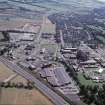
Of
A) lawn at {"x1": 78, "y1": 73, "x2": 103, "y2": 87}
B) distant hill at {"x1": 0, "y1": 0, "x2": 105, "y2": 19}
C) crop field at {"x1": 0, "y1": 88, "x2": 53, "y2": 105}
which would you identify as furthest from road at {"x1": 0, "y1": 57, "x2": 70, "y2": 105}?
distant hill at {"x1": 0, "y1": 0, "x2": 105, "y2": 19}

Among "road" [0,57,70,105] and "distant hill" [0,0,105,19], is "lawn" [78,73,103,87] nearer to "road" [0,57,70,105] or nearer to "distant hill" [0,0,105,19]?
"road" [0,57,70,105]

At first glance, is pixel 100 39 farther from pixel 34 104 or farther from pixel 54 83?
pixel 34 104

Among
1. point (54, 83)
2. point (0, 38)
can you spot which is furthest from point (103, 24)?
point (54, 83)

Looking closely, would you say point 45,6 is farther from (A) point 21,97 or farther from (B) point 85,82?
(A) point 21,97

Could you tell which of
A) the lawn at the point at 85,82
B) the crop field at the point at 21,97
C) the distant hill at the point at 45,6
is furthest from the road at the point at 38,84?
the distant hill at the point at 45,6

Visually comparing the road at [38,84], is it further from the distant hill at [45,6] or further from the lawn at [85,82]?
the distant hill at [45,6]
